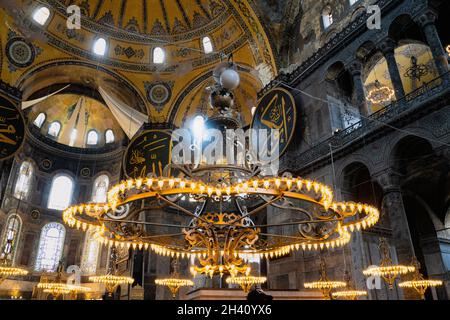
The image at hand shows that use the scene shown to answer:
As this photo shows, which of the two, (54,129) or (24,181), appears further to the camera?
(54,129)

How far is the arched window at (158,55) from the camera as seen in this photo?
1518 centimetres

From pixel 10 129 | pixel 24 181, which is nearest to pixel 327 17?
pixel 10 129

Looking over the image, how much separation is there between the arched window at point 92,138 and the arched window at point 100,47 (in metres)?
4.78

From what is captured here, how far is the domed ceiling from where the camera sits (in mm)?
13156

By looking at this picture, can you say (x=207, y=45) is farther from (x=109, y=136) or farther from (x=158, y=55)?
(x=109, y=136)

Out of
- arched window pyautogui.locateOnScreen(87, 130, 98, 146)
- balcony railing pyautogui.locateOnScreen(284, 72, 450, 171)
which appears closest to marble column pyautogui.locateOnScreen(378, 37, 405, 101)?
balcony railing pyautogui.locateOnScreen(284, 72, 450, 171)

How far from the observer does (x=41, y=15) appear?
1287cm

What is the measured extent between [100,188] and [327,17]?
1289 centimetres

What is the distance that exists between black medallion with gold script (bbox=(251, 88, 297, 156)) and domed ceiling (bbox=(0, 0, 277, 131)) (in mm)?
2674

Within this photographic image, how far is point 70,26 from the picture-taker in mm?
13570

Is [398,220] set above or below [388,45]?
below

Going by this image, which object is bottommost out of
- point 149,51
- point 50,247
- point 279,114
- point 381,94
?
point 50,247

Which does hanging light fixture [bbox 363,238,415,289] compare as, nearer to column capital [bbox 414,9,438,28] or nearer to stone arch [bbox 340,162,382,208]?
stone arch [bbox 340,162,382,208]

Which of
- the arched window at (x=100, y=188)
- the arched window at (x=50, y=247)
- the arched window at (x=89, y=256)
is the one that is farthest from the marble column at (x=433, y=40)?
the arched window at (x=50, y=247)
